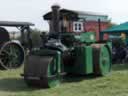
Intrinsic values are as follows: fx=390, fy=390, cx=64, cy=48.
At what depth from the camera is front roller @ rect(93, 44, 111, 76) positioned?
10359 millimetres

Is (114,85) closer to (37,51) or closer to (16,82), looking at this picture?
(37,51)

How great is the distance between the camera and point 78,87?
348 inches

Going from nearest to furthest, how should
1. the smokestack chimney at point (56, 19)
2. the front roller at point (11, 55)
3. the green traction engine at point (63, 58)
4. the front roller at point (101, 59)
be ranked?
the green traction engine at point (63, 58) → the smokestack chimney at point (56, 19) → the front roller at point (101, 59) → the front roller at point (11, 55)

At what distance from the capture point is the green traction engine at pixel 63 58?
29.0 feet

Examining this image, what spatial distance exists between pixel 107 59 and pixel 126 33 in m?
7.24

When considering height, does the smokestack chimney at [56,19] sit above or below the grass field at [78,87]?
above

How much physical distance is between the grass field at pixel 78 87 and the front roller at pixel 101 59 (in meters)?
0.23

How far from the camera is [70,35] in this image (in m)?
10.4

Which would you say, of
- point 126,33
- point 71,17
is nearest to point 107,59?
point 71,17

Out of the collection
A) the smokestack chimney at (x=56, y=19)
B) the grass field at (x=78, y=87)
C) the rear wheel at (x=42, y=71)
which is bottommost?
the grass field at (x=78, y=87)

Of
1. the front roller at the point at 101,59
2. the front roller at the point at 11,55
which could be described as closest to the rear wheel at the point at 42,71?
the front roller at the point at 101,59

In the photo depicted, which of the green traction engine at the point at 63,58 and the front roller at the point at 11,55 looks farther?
the front roller at the point at 11,55

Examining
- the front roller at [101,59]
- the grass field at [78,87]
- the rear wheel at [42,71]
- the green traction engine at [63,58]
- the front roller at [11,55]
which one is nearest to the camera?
the grass field at [78,87]

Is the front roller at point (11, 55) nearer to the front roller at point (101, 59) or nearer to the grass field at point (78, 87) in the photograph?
the grass field at point (78, 87)
